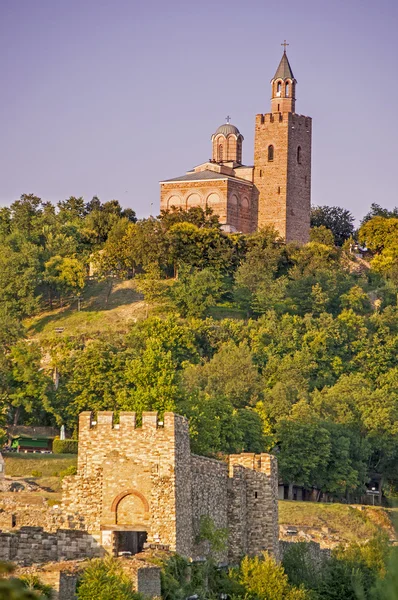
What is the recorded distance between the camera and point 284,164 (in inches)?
4006

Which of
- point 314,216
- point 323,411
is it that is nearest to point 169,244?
point 323,411

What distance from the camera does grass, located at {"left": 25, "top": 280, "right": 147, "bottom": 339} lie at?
90.9m

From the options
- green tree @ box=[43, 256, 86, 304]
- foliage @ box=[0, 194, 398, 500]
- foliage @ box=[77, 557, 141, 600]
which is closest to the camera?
foliage @ box=[77, 557, 141, 600]

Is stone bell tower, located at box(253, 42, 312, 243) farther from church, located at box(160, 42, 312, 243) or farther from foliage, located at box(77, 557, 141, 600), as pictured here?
foliage, located at box(77, 557, 141, 600)

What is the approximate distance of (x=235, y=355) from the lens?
8362 cm

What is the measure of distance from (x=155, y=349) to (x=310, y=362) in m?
24.3

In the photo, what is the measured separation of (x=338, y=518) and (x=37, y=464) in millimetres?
12486

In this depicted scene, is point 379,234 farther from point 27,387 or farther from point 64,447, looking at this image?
point 64,447

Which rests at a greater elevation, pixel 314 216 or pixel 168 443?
pixel 314 216

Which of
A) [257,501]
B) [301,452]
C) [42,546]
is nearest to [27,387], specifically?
[301,452]

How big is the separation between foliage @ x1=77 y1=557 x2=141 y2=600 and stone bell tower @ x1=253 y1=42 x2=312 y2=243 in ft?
237

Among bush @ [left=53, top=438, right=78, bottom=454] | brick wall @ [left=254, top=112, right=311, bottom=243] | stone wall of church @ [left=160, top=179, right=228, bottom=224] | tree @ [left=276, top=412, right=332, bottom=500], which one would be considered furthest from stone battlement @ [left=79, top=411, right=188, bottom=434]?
brick wall @ [left=254, top=112, right=311, bottom=243]

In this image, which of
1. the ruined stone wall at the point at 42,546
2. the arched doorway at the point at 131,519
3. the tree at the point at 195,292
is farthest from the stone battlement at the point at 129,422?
the tree at the point at 195,292

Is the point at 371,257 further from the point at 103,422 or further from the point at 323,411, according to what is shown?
the point at 103,422
